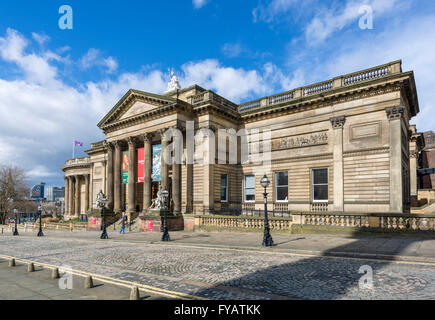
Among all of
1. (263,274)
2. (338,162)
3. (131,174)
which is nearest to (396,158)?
(338,162)

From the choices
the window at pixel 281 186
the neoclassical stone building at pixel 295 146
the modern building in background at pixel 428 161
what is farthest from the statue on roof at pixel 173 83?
the modern building in background at pixel 428 161

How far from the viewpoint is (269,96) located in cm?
3048

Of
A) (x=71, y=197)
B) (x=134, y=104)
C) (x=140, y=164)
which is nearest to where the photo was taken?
(x=140, y=164)

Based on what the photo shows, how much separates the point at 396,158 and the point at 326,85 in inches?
341

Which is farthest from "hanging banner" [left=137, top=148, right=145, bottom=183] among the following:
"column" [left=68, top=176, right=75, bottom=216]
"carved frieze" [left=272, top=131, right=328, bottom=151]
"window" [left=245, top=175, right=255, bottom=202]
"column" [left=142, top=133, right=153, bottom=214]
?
"column" [left=68, top=176, right=75, bottom=216]

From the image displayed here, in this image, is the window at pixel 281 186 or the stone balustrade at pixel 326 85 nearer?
the stone balustrade at pixel 326 85

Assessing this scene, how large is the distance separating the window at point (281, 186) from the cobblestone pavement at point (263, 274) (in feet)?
53.2

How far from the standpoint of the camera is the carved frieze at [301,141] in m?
26.8

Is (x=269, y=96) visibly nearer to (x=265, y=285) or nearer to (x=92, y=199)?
(x=265, y=285)

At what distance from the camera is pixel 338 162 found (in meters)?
25.4

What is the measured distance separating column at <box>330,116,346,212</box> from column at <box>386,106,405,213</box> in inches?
144

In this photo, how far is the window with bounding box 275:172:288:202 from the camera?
29.0 meters

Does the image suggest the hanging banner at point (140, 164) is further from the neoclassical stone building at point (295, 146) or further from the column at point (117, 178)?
the column at point (117, 178)

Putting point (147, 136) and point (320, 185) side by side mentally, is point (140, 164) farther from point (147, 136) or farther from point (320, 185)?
point (320, 185)
